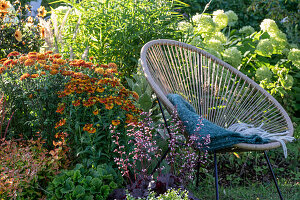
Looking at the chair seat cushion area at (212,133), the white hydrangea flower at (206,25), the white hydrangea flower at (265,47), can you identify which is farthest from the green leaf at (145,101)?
the white hydrangea flower at (265,47)

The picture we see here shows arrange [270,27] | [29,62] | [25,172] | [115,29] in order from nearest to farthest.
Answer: [25,172] < [29,62] < [115,29] < [270,27]

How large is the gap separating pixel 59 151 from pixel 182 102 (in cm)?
80

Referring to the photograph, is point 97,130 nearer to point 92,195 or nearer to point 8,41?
point 92,195

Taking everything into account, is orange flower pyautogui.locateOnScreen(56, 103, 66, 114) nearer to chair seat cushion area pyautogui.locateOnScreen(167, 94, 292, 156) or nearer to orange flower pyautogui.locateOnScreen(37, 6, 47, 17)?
chair seat cushion area pyautogui.locateOnScreen(167, 94, 292, 156)

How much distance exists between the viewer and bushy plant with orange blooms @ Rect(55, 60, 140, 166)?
2135 mm

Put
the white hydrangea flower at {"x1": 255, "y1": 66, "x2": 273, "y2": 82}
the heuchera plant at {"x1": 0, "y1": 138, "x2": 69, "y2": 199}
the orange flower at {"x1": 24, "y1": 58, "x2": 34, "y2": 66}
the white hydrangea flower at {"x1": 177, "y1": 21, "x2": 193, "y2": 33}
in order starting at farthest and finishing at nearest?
the white hydrangea flower at {"x1": 255, "y1": 66, "x2": 273, "y2": 82}, the white hydrangea flower at {"x1": 177, "y1": 21, "x2": 193, "y2": 33}, the orange flower at {"x1": 24, "y1": 58, "x2": 34, "y2": 66}, the heuchera plant at {"x1": 0, "y1": 138, "x2": 69, "y2": 199}

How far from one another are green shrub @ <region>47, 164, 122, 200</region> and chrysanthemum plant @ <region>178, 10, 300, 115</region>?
5.76 ft

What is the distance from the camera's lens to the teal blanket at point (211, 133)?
1885 mm

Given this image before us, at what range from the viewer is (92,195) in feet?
6.57

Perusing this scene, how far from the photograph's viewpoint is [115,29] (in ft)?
9.87

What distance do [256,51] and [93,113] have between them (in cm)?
243

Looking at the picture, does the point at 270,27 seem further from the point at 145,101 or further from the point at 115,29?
the point at 145,101

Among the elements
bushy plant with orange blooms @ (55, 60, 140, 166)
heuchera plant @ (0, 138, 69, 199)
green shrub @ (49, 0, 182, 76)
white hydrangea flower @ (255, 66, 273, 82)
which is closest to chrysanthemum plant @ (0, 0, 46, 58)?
green shrub @ (49, 0, 182, 76)

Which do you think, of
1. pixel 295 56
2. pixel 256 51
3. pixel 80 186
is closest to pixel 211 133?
pixel 80 186
